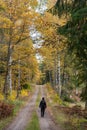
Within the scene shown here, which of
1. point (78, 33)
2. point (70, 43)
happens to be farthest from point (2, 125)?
point (78, 33)

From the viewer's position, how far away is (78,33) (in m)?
14.8

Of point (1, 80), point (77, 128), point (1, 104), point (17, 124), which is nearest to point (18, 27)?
point (1, 104)

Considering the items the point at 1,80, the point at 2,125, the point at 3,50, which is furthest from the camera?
the point at 1,80

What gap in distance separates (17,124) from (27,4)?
1111 cm

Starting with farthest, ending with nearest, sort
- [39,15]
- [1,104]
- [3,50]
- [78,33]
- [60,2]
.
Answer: [3,50]
[39,15]
[1,104]
[60,2]
[78,33]

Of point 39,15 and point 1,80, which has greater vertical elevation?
point 39,15

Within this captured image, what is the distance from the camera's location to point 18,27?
26906 mm

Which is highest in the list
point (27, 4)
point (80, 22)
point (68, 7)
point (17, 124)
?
point (27, 4)

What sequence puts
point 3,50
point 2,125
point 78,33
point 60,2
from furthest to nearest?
point 3,50, point 2,125, point 60,2, point 78,33

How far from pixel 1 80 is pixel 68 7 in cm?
2750

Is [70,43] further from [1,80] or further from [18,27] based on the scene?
[1,80]

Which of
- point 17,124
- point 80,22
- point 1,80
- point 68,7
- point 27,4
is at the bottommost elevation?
point 17,124

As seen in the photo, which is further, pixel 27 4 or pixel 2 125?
pixel 27 4

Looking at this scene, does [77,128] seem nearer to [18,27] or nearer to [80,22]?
[80,22]
